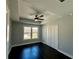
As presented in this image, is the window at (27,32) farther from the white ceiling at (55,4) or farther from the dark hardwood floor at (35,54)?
the white ceiling at (55,4)

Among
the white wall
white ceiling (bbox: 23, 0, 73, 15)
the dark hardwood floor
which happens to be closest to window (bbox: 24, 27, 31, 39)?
the dark hardwood floor

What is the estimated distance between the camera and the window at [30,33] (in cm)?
813

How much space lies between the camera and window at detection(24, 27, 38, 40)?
8133 mm

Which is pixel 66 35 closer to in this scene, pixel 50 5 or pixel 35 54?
pixel 50 5

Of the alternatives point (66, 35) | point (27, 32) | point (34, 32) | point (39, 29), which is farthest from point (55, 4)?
point (39, 29)

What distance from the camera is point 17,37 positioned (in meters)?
7.24

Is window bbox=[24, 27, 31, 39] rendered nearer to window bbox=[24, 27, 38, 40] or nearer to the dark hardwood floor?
window bbox=[24, 27, 38, 40]

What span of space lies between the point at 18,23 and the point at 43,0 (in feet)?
16.5

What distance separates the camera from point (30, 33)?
8539 millimetres

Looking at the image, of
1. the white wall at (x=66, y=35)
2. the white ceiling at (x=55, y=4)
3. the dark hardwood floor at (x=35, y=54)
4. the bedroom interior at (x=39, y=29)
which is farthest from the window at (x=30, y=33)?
the white ceiling at (x=55, y=4)
